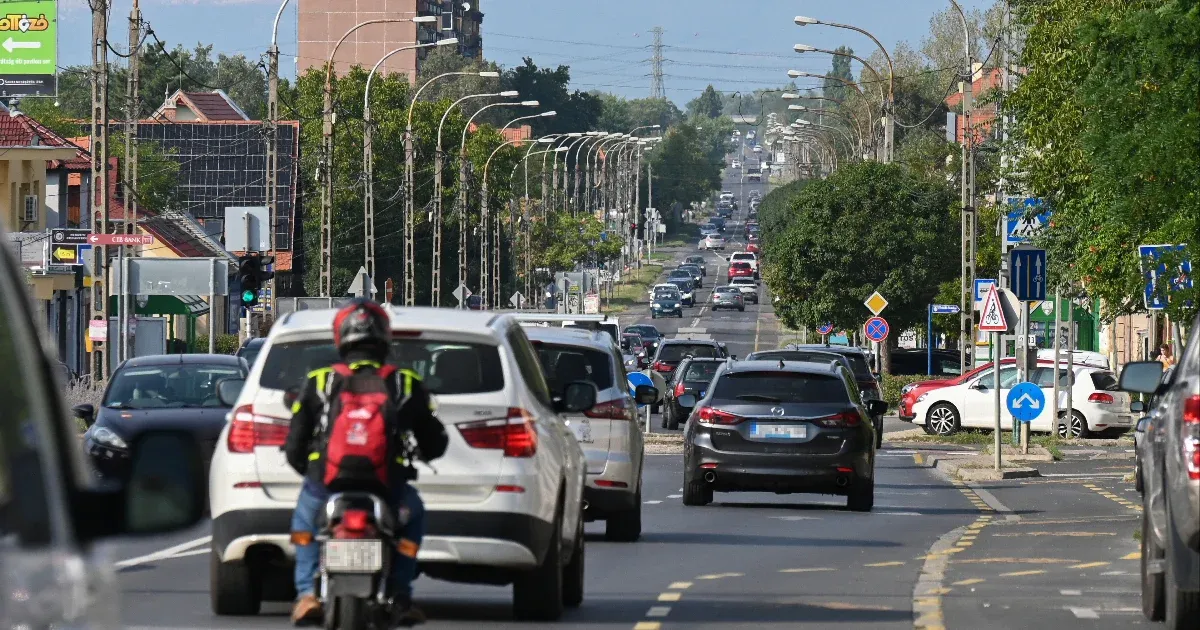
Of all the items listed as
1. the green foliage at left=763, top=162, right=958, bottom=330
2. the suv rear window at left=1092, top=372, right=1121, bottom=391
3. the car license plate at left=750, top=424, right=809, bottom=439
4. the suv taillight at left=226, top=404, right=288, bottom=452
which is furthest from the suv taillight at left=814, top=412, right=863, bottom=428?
the green foliage at left=763, top=162, right=958, bottom=330

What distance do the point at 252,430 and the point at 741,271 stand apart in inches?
5232

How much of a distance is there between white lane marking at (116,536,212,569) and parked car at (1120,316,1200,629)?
6695mm

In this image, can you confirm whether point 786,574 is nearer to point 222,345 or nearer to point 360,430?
point 360,430

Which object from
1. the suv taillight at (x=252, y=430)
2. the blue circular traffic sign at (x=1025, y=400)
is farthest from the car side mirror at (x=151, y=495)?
the blue circular traffic sign at (x=1025, y=400)

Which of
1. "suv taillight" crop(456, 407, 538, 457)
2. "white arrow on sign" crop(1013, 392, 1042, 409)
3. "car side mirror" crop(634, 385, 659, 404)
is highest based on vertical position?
"suv taillight" crop(456, 407, 538, 457)

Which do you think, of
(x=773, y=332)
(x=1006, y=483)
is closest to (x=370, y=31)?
(x=773, y=332)

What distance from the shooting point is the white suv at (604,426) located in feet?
57.3

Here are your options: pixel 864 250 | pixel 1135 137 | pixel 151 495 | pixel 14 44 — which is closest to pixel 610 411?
pixel 1135 137

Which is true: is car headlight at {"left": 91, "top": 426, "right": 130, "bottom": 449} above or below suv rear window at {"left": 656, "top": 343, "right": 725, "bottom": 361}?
below

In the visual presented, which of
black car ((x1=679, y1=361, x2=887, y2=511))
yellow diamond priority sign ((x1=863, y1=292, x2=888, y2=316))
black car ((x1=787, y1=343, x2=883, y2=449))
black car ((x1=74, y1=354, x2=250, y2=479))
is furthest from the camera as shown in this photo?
yellow diamond priority sign ((x1=863, y1=292, x2=888, y2=316))

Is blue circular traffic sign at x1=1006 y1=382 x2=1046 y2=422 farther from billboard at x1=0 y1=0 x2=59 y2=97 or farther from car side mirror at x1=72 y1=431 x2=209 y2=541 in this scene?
billboard at x1=0 y1=0 x2=59 y2=97

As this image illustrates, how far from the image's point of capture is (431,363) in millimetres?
11102

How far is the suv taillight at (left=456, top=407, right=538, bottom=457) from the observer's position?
35.8 ft

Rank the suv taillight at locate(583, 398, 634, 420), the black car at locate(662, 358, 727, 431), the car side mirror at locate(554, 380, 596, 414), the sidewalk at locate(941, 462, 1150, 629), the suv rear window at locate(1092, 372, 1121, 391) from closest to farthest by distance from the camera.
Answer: the car side mirror at locate(554, 380, 596, 414), the sidewalk at locate(941, 462, 1150, 629), the suv taillight at locate(583, 398, 634, 420), the suv rear window at locate(1092, 372, 1121, 391), the black car at locate(662, 358, 727, 431)
